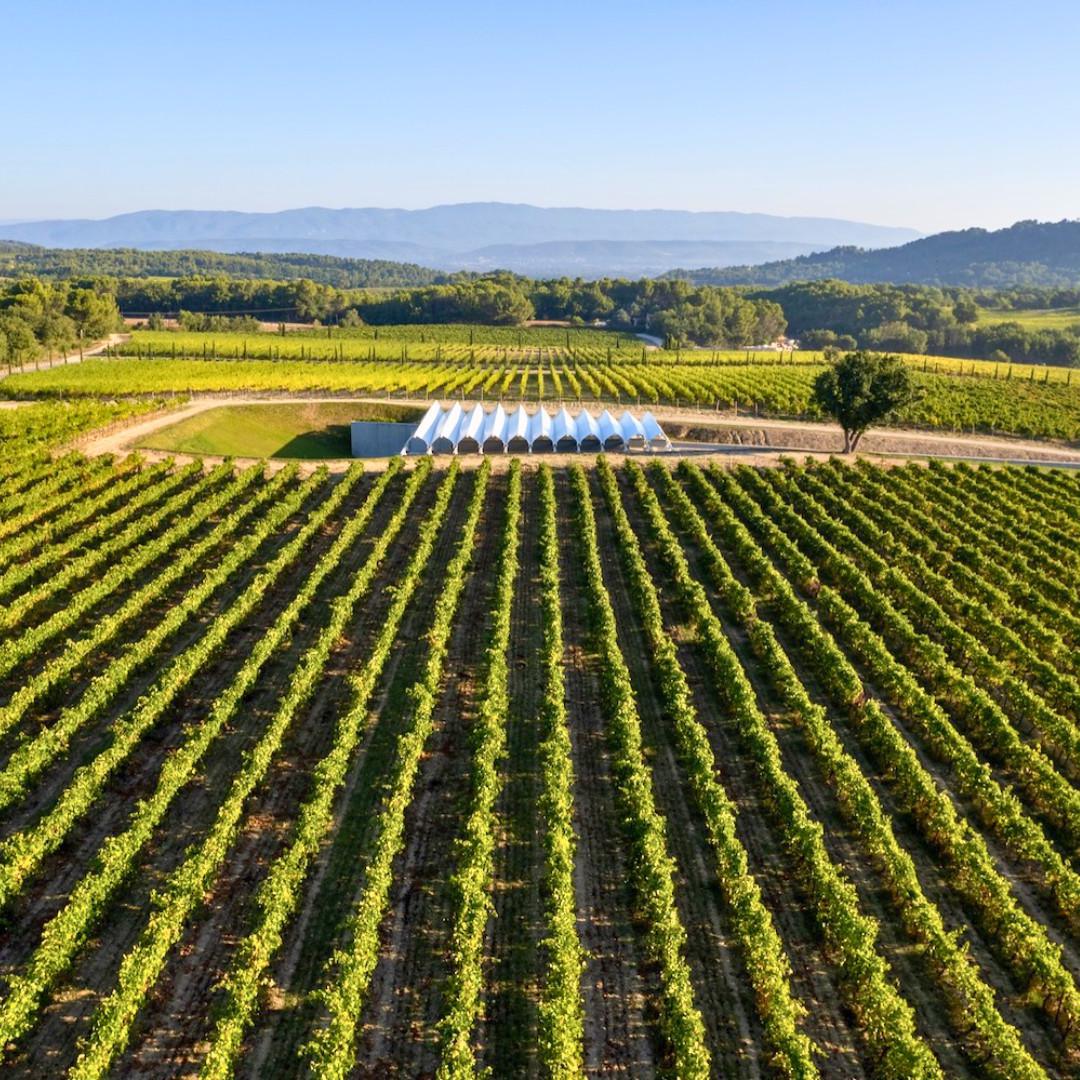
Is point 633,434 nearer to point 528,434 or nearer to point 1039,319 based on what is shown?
point 528,434

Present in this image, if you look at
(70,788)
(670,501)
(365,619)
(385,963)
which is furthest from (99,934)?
(670,501)

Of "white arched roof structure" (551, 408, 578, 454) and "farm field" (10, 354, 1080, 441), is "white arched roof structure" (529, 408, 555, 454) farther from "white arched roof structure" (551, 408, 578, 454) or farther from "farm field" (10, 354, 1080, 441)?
"farm field" (10, 354, 1080, 441)

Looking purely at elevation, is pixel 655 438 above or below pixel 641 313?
below

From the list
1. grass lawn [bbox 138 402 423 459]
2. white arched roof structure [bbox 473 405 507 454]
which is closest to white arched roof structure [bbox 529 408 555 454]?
white arched roof structure [bbox 473 405 507 454]

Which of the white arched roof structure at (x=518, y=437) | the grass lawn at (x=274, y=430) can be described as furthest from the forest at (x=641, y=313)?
the white arched roof structure at (x=518, y=437)

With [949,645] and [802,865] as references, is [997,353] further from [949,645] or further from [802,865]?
[802,865]

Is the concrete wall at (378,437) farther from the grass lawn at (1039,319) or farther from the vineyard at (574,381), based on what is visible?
the grass lawn at (1039,319)

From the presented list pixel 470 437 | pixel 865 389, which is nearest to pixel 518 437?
pixel 470 437
